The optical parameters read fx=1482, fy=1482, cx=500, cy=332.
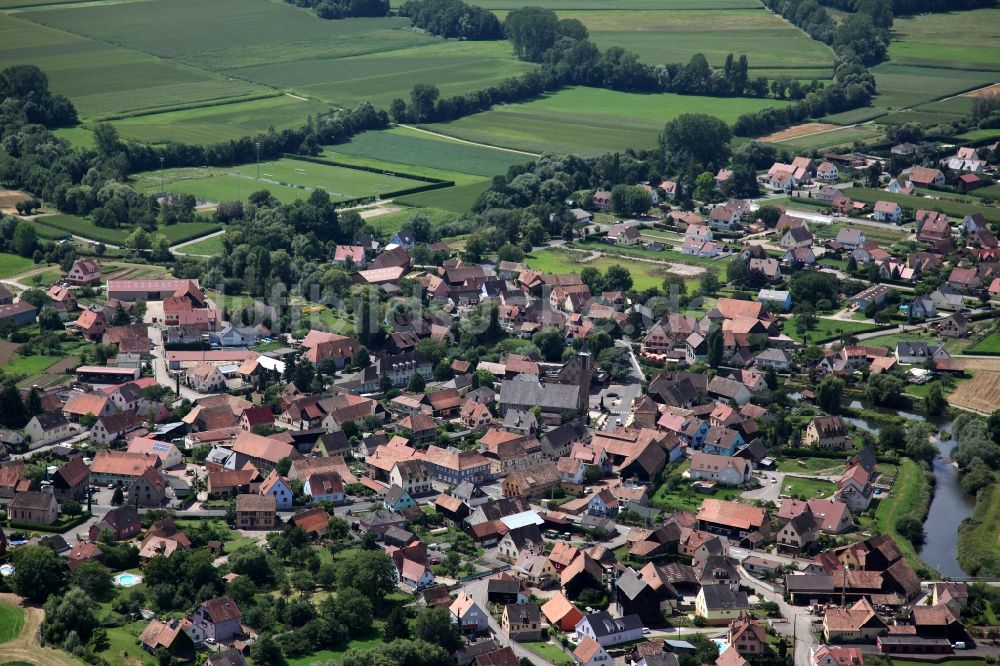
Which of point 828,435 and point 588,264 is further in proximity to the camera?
point 588,264

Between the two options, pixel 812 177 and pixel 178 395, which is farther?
pixel 812 177

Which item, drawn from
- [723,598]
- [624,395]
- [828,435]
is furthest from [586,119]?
[723,598]

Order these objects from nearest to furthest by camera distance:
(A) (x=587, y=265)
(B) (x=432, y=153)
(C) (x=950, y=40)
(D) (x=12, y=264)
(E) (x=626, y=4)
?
(D) (x=12, y=264) < (A) (x=587, y=265) < (B) (x=432, y=153) < (C) (x=950, y=40) < (E) (x=626, y=4)

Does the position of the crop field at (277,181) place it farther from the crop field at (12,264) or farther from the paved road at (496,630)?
the paved road at (496,630)

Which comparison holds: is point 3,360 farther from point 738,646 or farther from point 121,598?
point 738,646

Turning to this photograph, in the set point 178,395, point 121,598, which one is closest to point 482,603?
point 121,598

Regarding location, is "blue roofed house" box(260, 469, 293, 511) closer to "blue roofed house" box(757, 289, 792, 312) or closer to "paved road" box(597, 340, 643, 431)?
"paved road" box(597, 340, 643, 431)

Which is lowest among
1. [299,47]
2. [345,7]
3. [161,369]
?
[161,369]

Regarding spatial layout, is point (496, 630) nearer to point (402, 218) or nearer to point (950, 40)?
point (402, 218)
